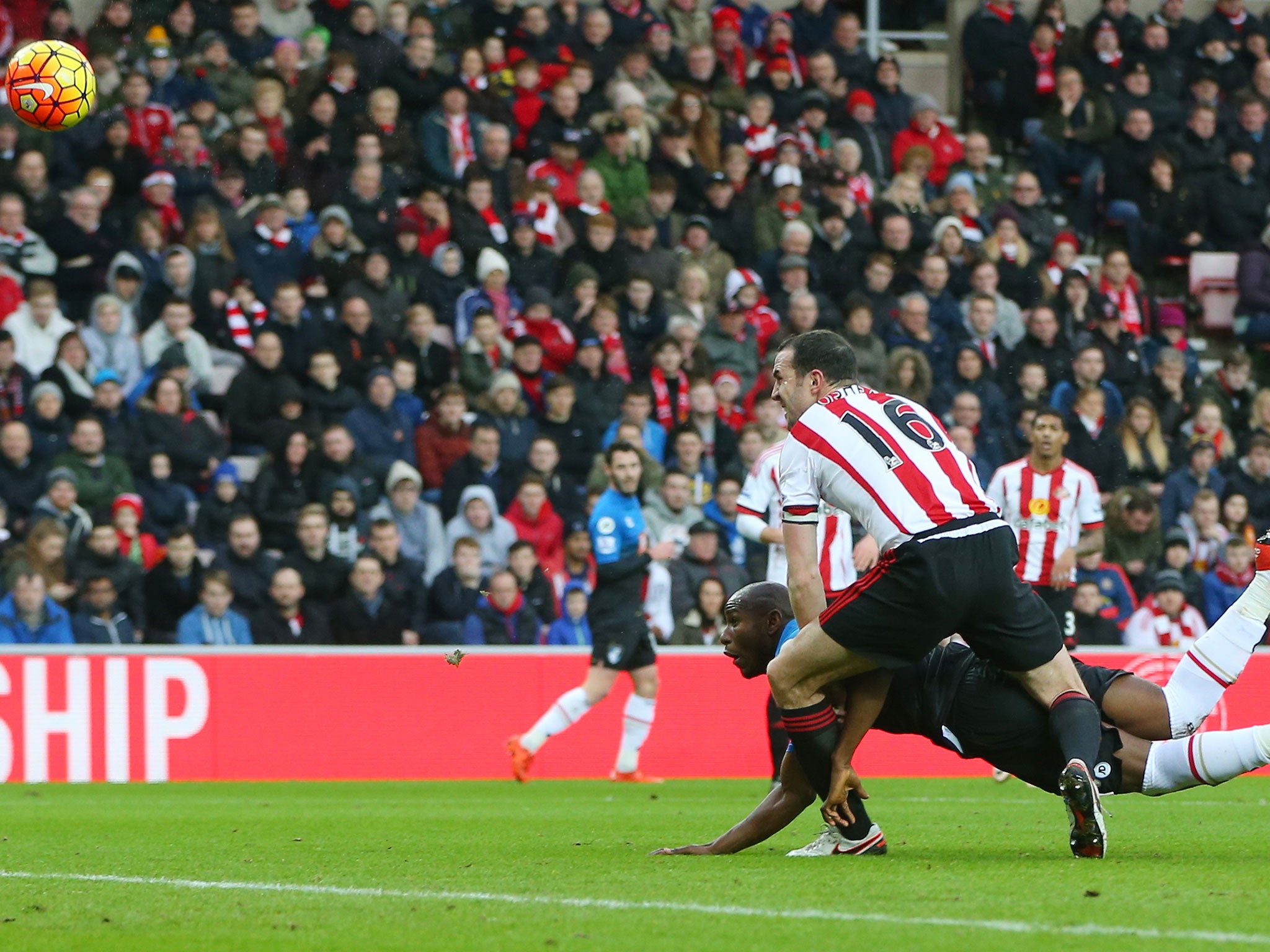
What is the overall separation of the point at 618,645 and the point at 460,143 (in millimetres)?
6364

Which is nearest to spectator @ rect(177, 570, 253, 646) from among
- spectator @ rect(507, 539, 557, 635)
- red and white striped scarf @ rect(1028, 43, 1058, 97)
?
spectator @ rect(507, 539, 557, 635)

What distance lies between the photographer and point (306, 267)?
50.9 feet

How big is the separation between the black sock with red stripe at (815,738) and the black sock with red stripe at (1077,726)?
29.4 inches

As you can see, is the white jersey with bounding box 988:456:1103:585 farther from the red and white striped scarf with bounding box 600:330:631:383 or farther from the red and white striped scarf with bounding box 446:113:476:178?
the red and white striped scarf with bounding box 446:113:476:178

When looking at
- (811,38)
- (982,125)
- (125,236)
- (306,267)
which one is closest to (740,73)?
(811,38)

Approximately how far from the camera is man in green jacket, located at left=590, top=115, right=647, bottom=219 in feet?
55.9

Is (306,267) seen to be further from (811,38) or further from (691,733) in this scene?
(811,38)

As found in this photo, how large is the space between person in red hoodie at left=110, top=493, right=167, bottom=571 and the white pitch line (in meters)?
7.06

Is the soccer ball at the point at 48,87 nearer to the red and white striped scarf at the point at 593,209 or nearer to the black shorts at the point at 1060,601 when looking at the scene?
the red and white striped scarf at the point at 593,209

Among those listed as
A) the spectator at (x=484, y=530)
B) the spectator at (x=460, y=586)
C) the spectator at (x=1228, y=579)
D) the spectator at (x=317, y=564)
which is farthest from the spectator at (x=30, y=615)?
the spectator at (x=1228, y=579)

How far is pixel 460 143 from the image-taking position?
16.7 metres

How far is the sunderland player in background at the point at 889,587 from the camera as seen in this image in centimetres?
632

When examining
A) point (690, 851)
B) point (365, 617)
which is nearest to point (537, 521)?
point (365, 617)

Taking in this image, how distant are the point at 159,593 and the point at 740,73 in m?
8.26
